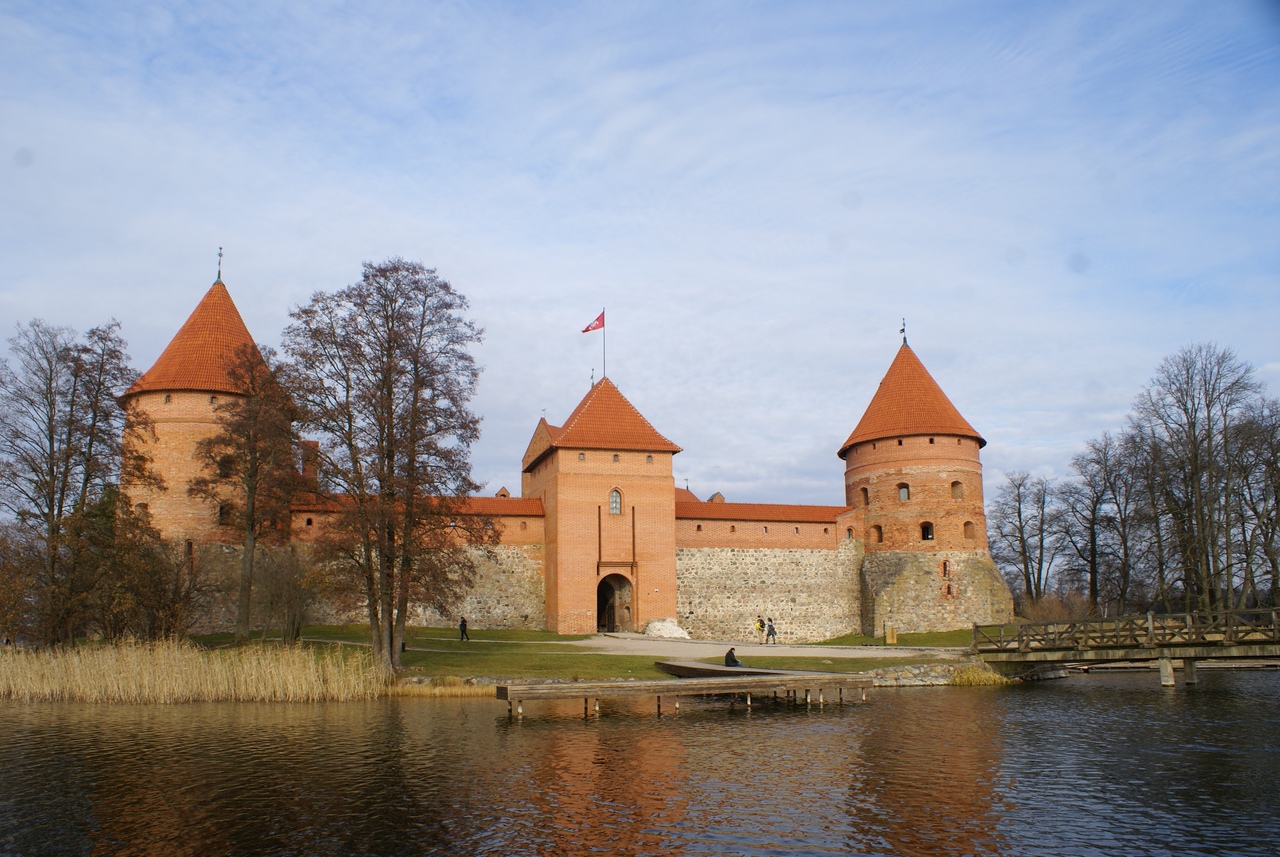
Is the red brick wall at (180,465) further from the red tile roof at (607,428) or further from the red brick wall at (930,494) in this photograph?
the red brick wall at (930,494)

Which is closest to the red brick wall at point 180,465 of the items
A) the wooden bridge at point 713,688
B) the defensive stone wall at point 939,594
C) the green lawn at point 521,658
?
the green lawn at point 521,658

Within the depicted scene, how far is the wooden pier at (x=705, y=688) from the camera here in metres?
16.3

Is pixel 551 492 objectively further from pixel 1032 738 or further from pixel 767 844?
pixel 767 844

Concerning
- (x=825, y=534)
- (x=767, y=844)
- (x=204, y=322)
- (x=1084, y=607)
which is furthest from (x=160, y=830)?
(x=1084, y=607)

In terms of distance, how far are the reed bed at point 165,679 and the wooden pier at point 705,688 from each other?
3.74 metres

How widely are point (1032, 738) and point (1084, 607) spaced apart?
906 inches

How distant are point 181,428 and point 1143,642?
25.6m

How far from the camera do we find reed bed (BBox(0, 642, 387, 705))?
17422 mm

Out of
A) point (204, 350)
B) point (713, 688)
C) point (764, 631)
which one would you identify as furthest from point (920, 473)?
point (204, 350)

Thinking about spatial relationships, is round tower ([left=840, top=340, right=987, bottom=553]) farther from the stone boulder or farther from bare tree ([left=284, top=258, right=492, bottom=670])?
bare tree ([left=284, top=258, right=492, bottom=670])

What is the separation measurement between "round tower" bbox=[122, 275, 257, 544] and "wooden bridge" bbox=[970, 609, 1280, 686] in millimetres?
21336

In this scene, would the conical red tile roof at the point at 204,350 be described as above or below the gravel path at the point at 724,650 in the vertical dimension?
above

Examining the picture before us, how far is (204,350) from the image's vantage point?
94.3 ft

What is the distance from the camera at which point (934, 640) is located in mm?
29719
